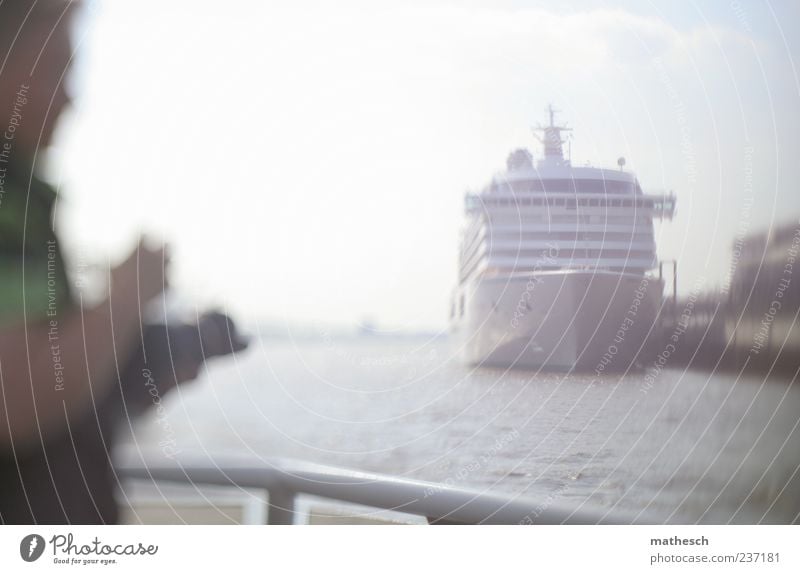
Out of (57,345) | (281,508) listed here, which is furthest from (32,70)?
(281,508)

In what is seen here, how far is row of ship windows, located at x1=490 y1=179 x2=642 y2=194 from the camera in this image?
0.94 m

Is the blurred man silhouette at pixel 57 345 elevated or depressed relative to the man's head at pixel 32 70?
depressed

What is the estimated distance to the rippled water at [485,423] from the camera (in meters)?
0.93

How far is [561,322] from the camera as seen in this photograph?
939mm

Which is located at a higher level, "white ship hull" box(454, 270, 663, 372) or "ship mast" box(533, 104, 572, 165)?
"ship mast" box(533, 104, 572, 165)

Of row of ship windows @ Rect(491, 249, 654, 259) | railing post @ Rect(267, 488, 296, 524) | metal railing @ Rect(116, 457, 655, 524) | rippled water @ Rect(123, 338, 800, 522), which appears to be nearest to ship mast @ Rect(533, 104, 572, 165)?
row of ship windows @ Rect(491, 249, 654, 259)

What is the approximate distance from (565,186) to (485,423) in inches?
12.4

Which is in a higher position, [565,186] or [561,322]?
[565,186]

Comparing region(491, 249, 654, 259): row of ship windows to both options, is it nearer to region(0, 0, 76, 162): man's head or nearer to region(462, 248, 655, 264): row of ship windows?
region(462, 248, 655, 264): row of ship windows

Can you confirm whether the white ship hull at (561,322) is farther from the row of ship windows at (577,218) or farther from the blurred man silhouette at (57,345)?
the blurred man silhouette at (57,345)

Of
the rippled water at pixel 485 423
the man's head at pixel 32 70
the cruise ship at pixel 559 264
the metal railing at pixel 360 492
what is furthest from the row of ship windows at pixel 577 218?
the man's head at pixel 32 70

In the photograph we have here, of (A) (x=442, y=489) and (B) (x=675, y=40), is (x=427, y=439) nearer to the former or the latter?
(A) (x=442, y=489)

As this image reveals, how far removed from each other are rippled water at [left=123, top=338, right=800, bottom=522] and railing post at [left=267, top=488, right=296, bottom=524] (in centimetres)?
6

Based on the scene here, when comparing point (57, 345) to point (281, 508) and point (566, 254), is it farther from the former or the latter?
point (566, 254)
